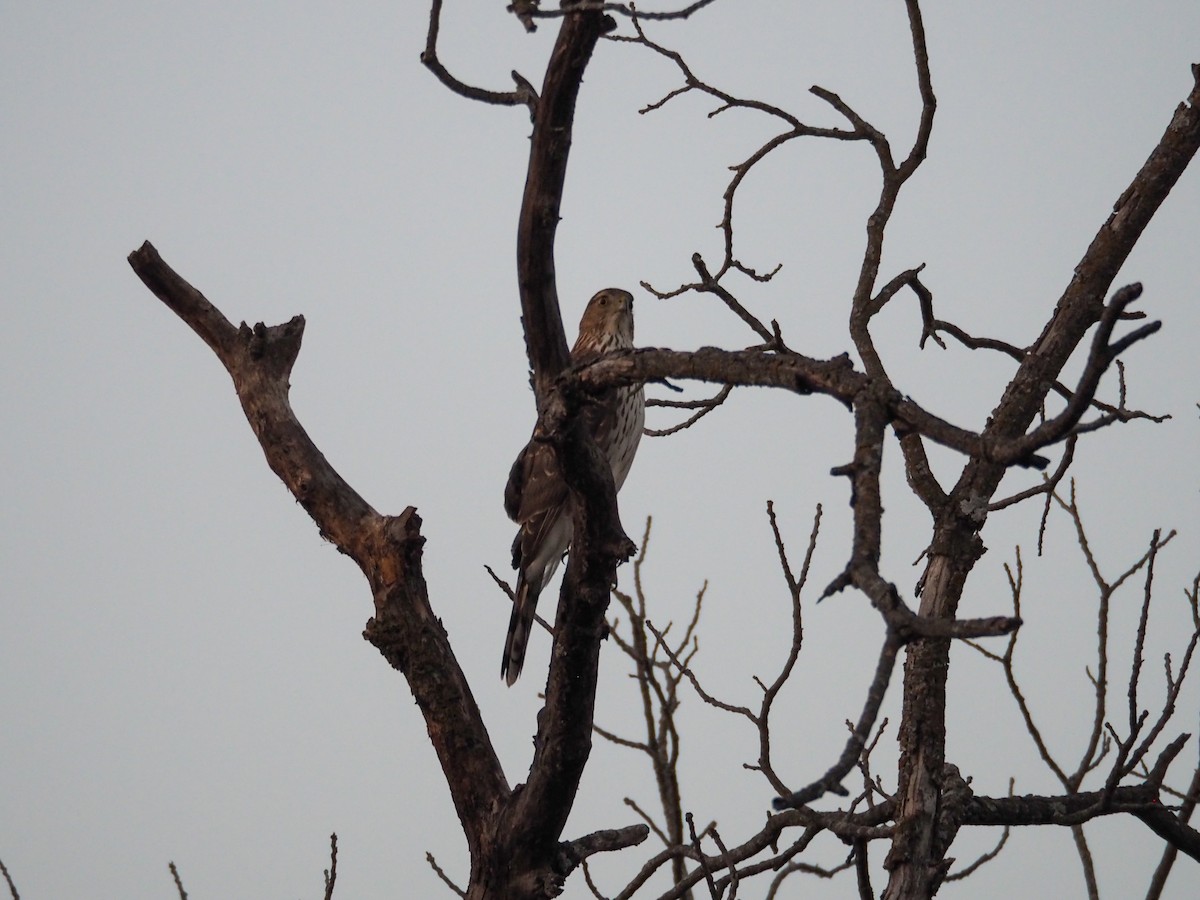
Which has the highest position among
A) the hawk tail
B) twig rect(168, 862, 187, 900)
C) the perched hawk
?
the perched hawk

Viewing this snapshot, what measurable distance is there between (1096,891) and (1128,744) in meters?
0.94

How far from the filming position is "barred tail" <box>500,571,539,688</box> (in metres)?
5.06

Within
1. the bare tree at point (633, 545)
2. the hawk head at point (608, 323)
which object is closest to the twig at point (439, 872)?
the bare tree at point (633, 545)

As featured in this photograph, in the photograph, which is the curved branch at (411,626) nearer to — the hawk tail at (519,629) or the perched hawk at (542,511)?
the perched hawk at (542,511)

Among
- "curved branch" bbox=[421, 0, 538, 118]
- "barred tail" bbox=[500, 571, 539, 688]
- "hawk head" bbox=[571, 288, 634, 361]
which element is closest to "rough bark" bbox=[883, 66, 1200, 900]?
"curved branch" bbox=[421, 0, 538, 118]

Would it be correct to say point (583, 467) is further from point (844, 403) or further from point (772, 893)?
point (772, 893)

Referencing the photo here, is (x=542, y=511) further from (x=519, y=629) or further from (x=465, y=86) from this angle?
→ (x=465, y=86)

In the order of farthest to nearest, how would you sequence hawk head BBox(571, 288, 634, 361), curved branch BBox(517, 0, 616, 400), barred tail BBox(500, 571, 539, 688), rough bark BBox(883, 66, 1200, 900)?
hawk head BBox(571, 288, 634, 361) < barred tail BBox(500, 571, 539, 688) < rough bark BBox(883, 66, 1200, 900) < curved branch BBox(517, 0, 616, 400)

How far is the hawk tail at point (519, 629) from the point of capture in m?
5.06

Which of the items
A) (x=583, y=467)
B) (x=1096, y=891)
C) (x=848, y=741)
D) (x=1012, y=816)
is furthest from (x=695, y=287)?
(x=848, y=741)

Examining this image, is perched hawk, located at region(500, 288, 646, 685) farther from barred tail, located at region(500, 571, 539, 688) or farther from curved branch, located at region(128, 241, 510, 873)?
curved branch, located at region(128, 241, 510, 873)

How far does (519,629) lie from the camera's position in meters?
5.15

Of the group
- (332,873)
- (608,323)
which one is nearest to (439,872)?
(332,873)

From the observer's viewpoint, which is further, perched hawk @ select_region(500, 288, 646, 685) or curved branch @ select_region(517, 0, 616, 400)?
perched hawk @ select_region(500, 288, 646, 685)
